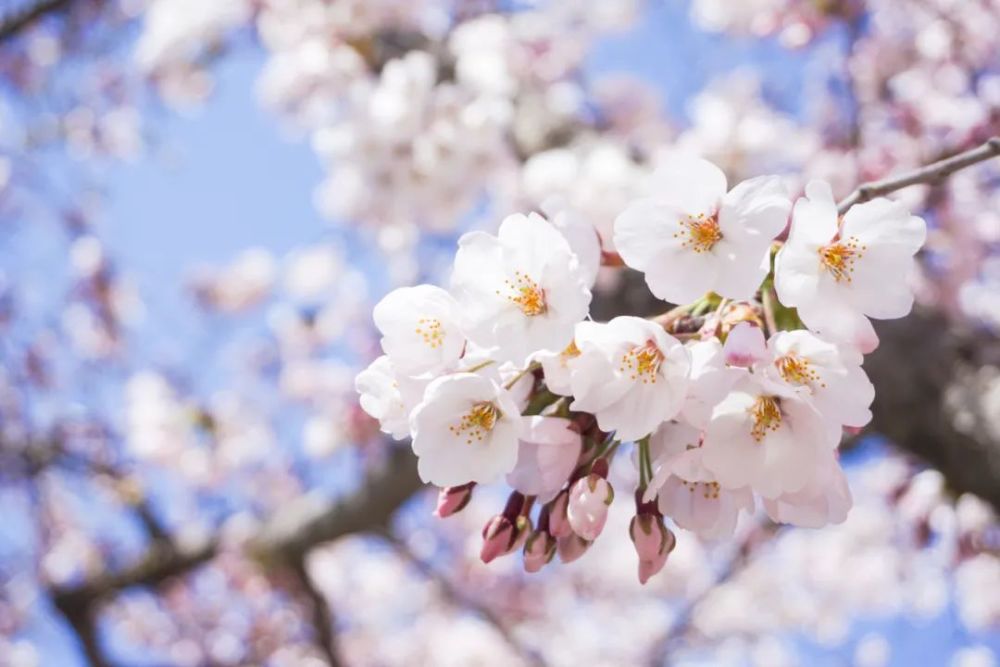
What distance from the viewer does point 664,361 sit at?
75cm

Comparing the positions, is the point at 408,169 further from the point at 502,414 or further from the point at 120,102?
the point at 120,102

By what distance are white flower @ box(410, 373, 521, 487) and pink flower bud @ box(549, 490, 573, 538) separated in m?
0.08

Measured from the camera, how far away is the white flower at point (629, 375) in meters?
0.75

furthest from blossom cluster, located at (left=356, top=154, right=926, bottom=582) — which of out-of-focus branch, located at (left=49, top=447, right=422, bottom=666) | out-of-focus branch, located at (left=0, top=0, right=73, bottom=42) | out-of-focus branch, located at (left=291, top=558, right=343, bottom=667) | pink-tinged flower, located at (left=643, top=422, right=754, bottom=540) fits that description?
out-of-focus branch, located at (left=291, top=558, right=343, bottom=667)

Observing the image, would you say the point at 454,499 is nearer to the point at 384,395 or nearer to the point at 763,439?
the point at 384,395

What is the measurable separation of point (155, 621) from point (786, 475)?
6.77 metres

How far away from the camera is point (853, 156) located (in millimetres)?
2893

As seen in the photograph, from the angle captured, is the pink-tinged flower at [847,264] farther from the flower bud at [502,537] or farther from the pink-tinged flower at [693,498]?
the flower bud at [502,537]

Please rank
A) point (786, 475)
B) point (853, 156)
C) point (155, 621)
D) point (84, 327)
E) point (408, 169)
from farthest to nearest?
point (155, 621) → point (84, 327) → point (853, 156) → point (408, 169) → point (786, 475)

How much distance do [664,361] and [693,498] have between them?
167 mm

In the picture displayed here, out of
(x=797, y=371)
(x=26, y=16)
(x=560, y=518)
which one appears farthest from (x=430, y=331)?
(x=26, y=16)

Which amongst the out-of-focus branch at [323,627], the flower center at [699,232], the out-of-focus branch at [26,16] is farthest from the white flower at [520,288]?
the out-of-focus branch at [323,627]

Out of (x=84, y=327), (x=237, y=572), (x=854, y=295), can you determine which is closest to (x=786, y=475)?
(x=854, y=295)

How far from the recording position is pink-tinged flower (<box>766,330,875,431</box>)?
2.50ft
